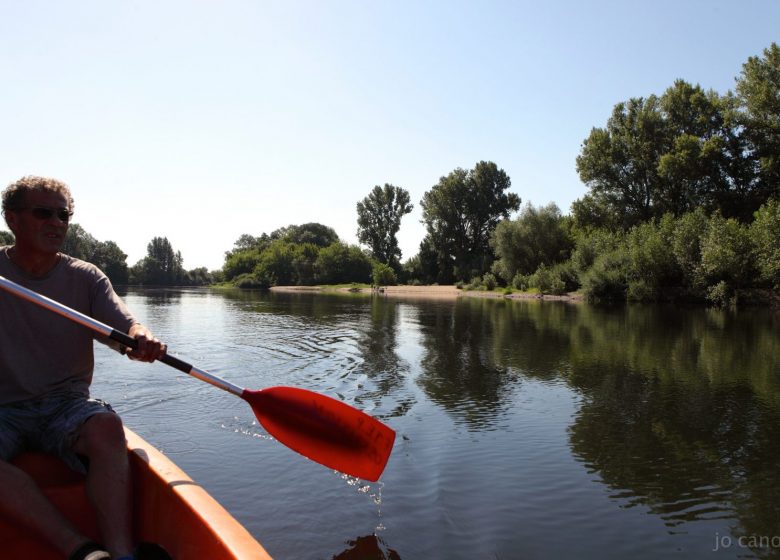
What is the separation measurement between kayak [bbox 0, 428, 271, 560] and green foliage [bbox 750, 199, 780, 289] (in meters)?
34.6

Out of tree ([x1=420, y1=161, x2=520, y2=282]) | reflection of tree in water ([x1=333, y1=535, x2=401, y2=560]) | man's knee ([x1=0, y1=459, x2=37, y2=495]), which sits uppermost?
tree ([x1=420, y1=161, x2=520, y2=282])

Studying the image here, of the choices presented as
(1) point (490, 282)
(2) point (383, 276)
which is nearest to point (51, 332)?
(1) point (490, 282)

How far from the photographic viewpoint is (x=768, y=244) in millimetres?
30734

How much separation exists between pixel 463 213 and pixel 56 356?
69173 mm

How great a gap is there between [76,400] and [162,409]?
210 inches

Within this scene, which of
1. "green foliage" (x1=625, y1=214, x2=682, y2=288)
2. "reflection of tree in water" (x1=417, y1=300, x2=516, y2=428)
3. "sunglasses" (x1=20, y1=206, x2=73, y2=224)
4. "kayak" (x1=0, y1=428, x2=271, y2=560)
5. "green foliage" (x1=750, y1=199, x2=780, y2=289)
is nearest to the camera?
"kayak" (x1=0, y1=428, x2=271, y2=560)

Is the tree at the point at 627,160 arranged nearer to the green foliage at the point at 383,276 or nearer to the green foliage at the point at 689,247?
the green foliage at the point at 689,247

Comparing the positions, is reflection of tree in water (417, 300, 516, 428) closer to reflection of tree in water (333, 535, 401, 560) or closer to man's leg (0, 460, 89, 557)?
reflection of tree in water (333, 535, 401, 560)

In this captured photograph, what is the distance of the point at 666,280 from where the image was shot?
3819 centimetres

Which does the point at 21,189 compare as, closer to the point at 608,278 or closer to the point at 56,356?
the point at 56,356

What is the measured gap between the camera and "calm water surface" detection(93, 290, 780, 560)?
4.32m

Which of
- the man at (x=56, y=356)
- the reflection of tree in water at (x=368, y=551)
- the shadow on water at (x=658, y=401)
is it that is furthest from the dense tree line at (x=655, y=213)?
the man at (x=56, y=356)

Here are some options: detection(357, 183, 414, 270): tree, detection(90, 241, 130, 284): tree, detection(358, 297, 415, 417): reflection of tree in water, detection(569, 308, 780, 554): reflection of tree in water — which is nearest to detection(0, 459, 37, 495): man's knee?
Result: detection(569, 308, 780, 554): reflection of tree in water

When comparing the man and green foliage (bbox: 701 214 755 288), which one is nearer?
the man
